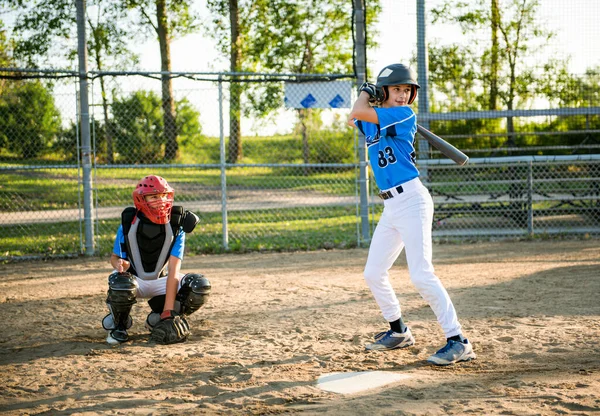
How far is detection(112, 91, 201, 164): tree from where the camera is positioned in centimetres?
1827

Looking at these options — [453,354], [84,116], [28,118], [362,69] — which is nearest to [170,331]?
[453,354]

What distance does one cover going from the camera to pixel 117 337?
516 centimetres

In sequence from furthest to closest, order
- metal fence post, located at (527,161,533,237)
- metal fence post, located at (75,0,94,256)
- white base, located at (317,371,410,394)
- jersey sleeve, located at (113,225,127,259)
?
metal fence post, located at (527,161,533,237) < metal fence post, located at (75,0,94,256) < jersey sleeve, located at (113,225,127,259) < white base, located at (317,371,410,394)

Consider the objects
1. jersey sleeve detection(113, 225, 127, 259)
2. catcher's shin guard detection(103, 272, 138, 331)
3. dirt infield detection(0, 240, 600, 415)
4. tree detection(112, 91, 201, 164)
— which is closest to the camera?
dirt infield detection(0, 240, 600, 415)

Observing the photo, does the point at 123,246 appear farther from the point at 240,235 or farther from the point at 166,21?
the point at 166,21

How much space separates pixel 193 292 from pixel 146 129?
1507cm

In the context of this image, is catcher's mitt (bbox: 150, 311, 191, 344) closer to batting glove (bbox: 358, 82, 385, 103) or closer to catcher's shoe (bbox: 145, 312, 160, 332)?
catcher's shoe (bbox: 145, 312, 160, 332)

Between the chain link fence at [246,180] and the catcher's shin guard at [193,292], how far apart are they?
3.75 meters

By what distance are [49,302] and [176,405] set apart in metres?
3.52

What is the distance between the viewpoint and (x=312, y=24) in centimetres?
2108

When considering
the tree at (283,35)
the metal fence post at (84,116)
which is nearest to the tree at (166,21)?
the tree at (283,35)

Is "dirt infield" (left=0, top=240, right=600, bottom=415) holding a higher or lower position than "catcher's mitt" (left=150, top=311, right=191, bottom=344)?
lower

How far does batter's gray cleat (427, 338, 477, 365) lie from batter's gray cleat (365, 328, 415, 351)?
1.34ft

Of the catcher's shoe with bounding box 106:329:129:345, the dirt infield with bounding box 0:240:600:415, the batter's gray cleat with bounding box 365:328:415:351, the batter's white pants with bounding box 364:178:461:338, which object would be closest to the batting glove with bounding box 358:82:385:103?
the batter's white pants with bounding box 364:178:461:338
